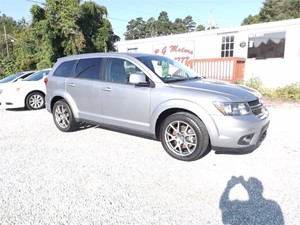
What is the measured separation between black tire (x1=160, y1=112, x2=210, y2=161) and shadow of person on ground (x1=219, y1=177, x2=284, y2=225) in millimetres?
809

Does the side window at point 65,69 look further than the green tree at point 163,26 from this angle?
No

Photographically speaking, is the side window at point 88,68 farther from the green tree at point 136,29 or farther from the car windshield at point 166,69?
the green tree at point 136,29

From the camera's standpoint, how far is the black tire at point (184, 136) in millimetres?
3869

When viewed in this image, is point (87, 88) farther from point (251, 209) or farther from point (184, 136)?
point (251, 209)

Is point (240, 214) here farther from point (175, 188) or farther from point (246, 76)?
point (246, 76)

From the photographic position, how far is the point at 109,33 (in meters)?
20.5

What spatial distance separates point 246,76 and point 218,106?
9.39 metres

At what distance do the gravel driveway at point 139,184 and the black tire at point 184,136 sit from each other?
15 centimetres

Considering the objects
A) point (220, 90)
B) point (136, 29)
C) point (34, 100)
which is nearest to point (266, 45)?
point (220, 90)

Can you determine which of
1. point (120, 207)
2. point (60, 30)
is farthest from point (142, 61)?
point (60, 30)

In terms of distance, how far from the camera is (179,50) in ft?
48.5

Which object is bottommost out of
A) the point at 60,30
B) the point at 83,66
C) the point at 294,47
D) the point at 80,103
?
the point at 80,103

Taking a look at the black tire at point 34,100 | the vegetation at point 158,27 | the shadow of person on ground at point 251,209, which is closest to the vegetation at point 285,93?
the shadow of person on ground at point 251,209

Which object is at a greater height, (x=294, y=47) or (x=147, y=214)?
(x=294, y=47)
